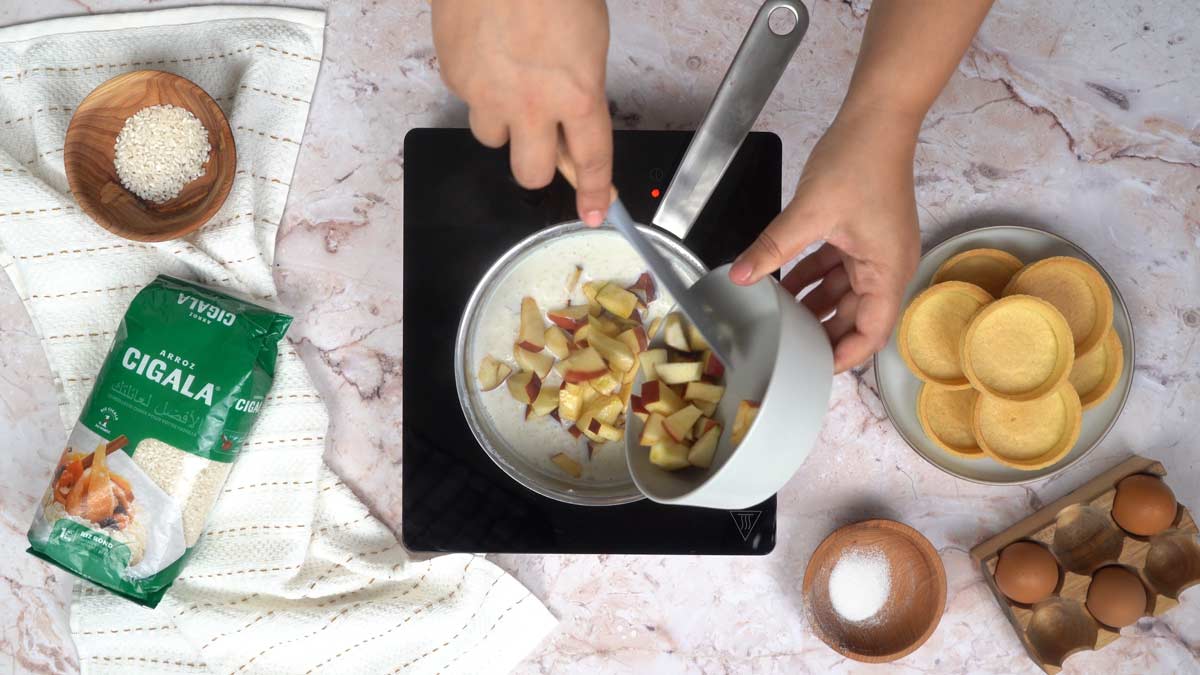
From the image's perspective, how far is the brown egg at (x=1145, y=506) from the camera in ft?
3.27

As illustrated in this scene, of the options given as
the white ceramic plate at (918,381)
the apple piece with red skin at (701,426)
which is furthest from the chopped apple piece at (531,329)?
the white ceramic plate at (918,381)

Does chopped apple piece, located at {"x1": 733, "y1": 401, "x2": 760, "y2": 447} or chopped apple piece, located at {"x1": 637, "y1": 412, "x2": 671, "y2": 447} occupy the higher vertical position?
chopped apple piece, located at {"x1": 733, "y1": 401, "x2": 760, "y2": 447}

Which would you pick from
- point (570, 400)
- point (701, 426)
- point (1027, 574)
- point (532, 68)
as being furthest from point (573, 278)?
point (1027, 574)

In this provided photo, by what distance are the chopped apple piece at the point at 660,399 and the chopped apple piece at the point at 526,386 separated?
6.4 inches

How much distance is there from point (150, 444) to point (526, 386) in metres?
0.44

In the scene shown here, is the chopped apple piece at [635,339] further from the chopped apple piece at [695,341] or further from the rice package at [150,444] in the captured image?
the rice package at [150,444]

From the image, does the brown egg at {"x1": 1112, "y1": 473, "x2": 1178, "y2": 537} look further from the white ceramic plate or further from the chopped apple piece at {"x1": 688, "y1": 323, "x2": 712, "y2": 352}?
the chopped apple piece at {"x1": 688, "y1": 323, "x2": 712, "y2": 352}

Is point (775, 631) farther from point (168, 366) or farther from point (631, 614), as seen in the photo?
point (168, 366)

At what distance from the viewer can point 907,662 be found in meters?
1.13

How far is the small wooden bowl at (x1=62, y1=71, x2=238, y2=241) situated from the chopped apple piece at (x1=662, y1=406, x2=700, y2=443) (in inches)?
24.4

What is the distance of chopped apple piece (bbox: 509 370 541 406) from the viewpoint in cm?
96

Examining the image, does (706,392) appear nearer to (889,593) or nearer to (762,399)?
(762,399)

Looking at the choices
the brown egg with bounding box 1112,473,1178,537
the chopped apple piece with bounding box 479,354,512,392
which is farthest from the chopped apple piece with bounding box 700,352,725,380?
the brown egg with bounding box 1112,473,1178,537

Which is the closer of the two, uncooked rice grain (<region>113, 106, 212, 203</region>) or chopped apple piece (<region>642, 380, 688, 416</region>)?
chopped apple piece (<region>642, 380, 688, 416</region>)
